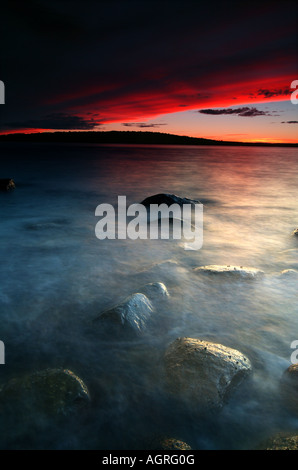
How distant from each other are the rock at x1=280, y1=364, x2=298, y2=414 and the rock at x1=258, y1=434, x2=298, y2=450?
1.00ft

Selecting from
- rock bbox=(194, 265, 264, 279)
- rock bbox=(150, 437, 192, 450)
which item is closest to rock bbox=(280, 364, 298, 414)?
rock bbox=(150, 437, 192, 450)

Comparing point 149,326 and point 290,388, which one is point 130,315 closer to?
point 149,326

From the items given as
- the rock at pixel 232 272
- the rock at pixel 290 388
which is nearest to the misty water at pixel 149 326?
the rock at pixel 290 388

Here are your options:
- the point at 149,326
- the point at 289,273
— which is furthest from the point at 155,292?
the point at 289,273

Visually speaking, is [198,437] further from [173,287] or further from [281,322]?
[173,287]

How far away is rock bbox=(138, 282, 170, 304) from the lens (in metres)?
3.68

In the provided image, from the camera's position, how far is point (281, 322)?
342cm

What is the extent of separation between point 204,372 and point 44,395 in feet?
4.17

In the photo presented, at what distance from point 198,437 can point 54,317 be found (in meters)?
2.08

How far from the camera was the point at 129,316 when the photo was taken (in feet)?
10.3

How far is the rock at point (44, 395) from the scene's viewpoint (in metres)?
2.12

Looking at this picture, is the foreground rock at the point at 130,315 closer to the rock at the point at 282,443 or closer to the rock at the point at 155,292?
the rock at the point at 155,292

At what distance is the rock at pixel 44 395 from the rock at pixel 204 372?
30.3 inches
